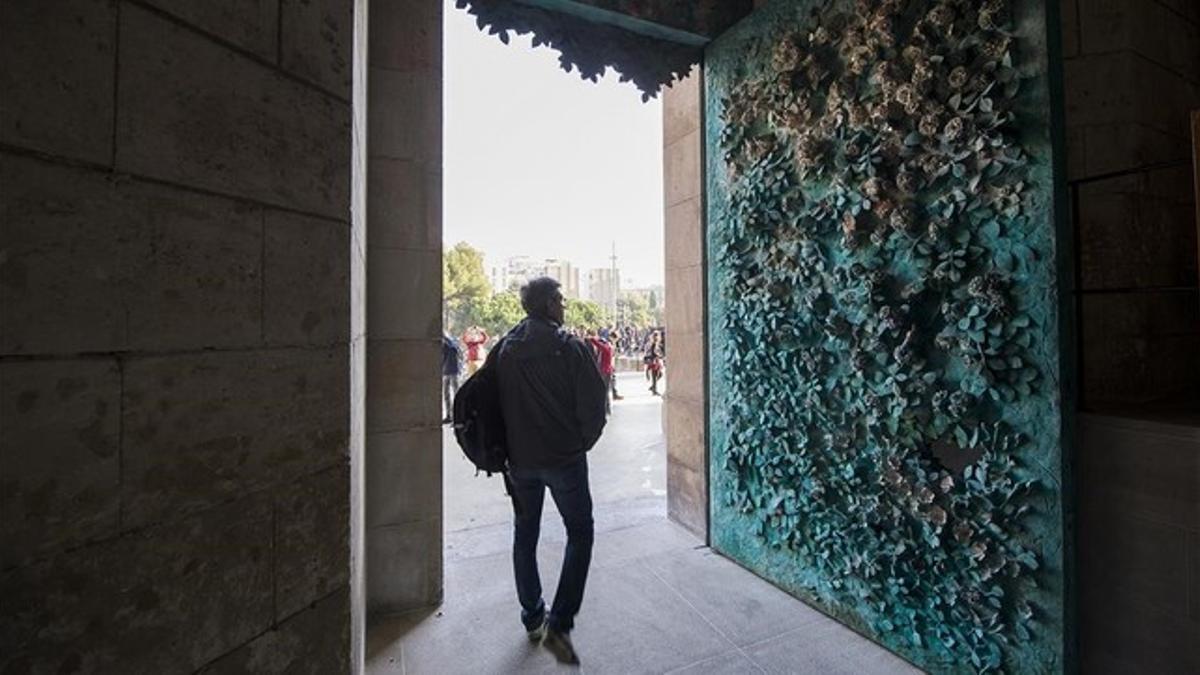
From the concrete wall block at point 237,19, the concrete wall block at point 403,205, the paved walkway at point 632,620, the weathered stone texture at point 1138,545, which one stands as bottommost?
the paved walkway at point 632,620

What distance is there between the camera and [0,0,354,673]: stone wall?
2.47 feet

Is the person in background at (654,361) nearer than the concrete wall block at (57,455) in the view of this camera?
No

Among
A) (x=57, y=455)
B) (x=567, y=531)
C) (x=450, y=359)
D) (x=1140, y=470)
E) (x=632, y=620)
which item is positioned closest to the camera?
(x=57, y=455)

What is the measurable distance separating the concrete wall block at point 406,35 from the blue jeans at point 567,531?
2379mm

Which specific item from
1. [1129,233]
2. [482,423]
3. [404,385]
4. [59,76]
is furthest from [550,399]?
[1129,233]

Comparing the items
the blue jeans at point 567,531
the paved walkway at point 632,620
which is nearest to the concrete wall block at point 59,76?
the blue jeans at point 567,531

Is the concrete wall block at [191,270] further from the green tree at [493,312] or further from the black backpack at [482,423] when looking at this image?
the green tree at [493,312]

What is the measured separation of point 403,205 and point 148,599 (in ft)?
8.04

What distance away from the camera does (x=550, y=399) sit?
2572 mm

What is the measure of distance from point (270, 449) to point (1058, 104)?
110 inches

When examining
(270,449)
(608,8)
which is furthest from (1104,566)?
(608,8)

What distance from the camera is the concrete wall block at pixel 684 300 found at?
3949 mm

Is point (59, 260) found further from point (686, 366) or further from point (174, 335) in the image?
point (686, 366)

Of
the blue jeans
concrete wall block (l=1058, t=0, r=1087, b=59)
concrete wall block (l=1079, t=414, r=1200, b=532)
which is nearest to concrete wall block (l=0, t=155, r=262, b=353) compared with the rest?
the blue jeans
